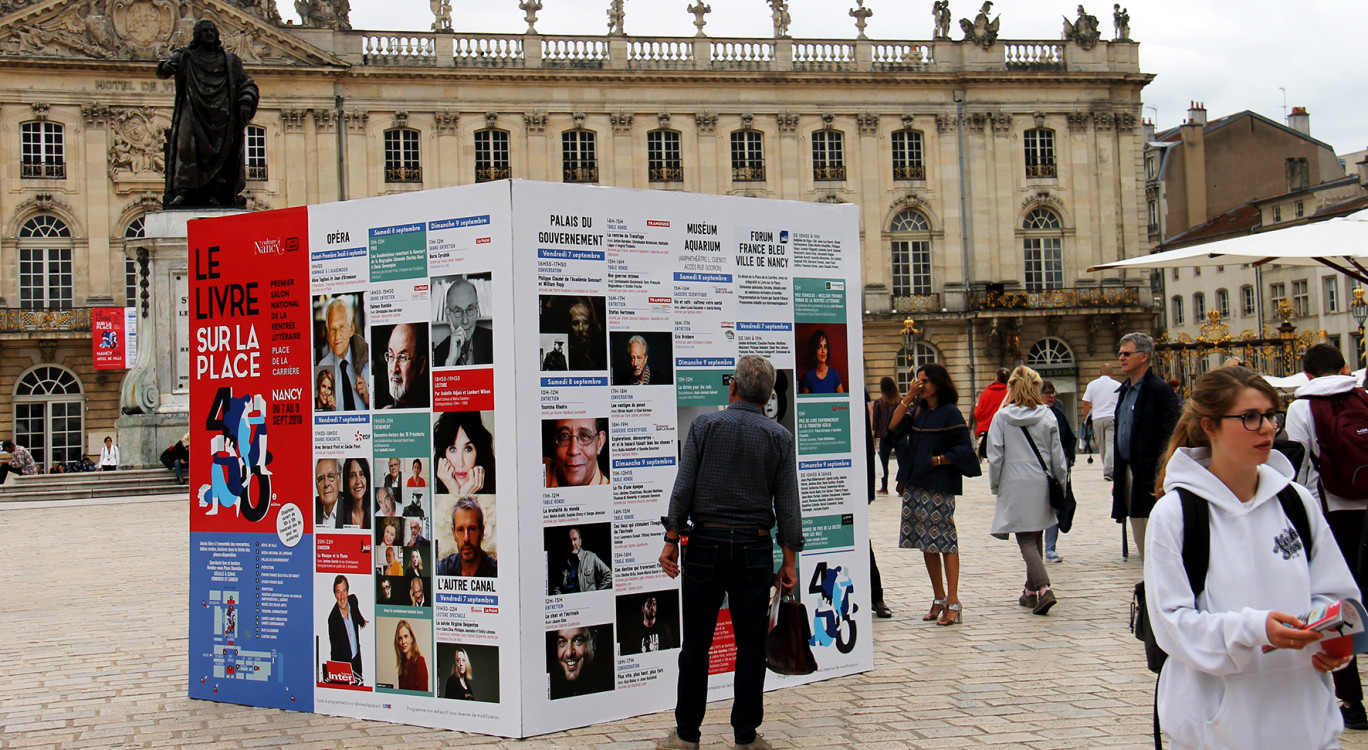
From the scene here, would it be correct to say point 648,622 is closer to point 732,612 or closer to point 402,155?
point 732,612

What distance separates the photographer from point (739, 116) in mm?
44219

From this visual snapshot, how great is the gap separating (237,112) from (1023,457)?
12213 mm

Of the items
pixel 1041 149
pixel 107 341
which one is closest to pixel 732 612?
pixel 107 341

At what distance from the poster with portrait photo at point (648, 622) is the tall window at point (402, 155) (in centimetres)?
3717

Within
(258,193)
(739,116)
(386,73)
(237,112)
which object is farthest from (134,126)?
(237,112)

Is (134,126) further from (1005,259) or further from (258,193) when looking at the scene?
(1005,259)

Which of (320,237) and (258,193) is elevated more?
(258,193)

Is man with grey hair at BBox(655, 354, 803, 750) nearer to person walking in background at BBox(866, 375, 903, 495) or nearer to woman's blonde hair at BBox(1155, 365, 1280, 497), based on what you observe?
woman's blonde hair at BBox(1155, 365, 1280, 497)

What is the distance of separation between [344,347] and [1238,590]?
4312mm

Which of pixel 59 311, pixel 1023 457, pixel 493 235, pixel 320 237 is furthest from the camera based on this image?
pixel 59 311

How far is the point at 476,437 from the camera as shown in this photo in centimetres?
591

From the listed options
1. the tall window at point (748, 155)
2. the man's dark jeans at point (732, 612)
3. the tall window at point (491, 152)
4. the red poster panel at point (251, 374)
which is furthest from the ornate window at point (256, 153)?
the man's dark jeans at point (732, 612)

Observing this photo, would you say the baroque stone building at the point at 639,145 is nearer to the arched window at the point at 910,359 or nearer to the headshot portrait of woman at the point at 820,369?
the arched window at the point at 910,359

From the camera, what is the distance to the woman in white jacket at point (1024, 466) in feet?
29.3
